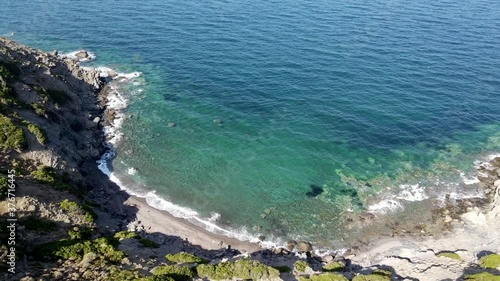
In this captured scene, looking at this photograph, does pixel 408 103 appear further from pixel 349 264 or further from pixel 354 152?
pixel 349 264

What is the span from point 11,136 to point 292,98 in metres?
58.3

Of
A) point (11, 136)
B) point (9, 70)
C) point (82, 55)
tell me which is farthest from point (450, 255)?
point (82, 55)

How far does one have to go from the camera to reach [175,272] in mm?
40094

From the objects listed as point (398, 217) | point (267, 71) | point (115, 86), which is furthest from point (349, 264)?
point (115, 86)

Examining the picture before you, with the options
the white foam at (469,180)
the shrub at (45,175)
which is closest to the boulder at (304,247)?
the white foam at (469,180)

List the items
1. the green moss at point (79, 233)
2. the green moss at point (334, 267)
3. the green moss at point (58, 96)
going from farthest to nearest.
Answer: the green moss at point (58, 96), the green moss at point (334, 267), the green moss at point (79, 233)

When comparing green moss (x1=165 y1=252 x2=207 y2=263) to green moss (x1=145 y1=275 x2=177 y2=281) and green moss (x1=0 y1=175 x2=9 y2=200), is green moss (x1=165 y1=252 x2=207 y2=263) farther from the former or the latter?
green moss (x1=0 y1=175 x2=9 y2=200)

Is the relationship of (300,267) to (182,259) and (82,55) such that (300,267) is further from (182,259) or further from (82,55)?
(82,55)

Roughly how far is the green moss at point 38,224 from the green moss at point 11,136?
1657 cm

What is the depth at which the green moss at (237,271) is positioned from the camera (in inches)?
1625

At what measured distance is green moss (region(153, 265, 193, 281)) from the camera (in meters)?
39.4

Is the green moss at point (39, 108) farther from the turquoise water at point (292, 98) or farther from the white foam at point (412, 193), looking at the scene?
the white foam at point (412, 193)

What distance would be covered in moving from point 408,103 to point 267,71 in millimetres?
36125

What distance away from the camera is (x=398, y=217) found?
63.5 meters
